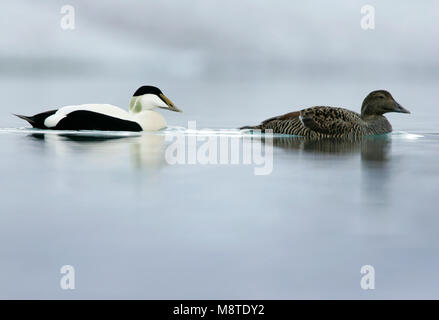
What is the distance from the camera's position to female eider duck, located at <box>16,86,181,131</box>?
367 inches

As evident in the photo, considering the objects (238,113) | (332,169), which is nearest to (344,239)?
(332,169)

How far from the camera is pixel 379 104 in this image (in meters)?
9.38

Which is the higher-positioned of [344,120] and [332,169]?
[344,120]

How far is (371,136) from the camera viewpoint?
30.2 feet

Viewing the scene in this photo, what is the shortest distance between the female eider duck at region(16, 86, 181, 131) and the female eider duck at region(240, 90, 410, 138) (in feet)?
4.76

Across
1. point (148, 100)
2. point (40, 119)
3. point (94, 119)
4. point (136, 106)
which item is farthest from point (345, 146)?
point (40, 119)

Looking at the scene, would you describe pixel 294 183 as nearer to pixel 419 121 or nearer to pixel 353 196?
pixel 353 196

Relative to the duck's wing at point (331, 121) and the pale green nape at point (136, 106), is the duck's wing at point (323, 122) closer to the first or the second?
the duck's wing at point (331, 121)

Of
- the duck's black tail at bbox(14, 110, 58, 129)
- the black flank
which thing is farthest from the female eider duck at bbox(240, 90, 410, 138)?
the duck's black tail at bbox(14, 110, 58, 129)

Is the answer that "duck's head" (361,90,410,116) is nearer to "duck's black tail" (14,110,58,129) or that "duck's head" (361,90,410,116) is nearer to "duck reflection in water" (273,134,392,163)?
"duck reflection in water" (273,134,392,163)

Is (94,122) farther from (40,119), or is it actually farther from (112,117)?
(40,119)

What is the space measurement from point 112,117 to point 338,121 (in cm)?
292

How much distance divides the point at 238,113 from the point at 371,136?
4.77 metres

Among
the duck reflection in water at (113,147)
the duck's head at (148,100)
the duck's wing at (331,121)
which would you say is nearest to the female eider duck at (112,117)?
the duck's head at (148,100)
